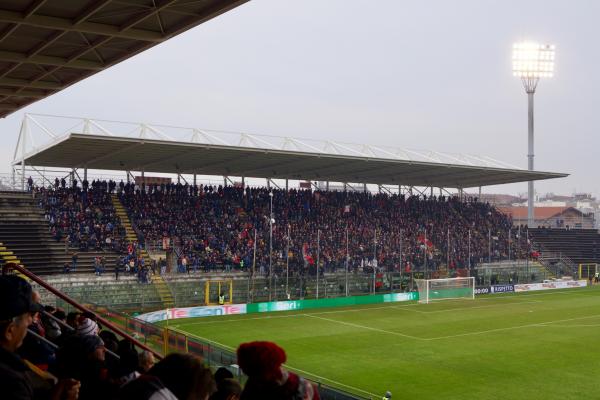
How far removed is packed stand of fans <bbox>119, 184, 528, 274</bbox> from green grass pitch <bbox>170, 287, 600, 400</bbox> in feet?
24.1

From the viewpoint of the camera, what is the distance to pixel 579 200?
14850 cm

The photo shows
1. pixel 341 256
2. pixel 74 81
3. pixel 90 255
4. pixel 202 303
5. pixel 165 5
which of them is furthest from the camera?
pixel 341 256

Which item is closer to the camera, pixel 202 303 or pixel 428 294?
pixel 202 303

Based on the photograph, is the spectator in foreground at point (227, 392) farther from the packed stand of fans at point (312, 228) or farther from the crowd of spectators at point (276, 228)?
the packed stand of fans at point (312, 228)

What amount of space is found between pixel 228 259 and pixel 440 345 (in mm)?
17667

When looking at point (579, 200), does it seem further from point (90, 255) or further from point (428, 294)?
point (90, 255)

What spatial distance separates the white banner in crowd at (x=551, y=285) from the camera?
49.0 metres

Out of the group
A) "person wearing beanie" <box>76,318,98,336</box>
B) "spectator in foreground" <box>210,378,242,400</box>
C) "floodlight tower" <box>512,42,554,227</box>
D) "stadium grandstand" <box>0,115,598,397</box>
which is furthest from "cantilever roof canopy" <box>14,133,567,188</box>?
"spectator in foreground" <box>210,378,242,400</box>

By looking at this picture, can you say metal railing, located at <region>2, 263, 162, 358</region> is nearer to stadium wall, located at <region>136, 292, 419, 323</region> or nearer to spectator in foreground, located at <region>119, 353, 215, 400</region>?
spectator in foreground, located at <region>119, 353, 215, 400</region>

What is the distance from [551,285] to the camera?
51.7 meters

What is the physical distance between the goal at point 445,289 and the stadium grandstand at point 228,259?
0.42 feet

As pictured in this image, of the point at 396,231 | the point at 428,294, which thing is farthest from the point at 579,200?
the point at 428,294

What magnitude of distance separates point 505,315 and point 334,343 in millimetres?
13073

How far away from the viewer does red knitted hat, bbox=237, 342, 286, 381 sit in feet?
12.6
